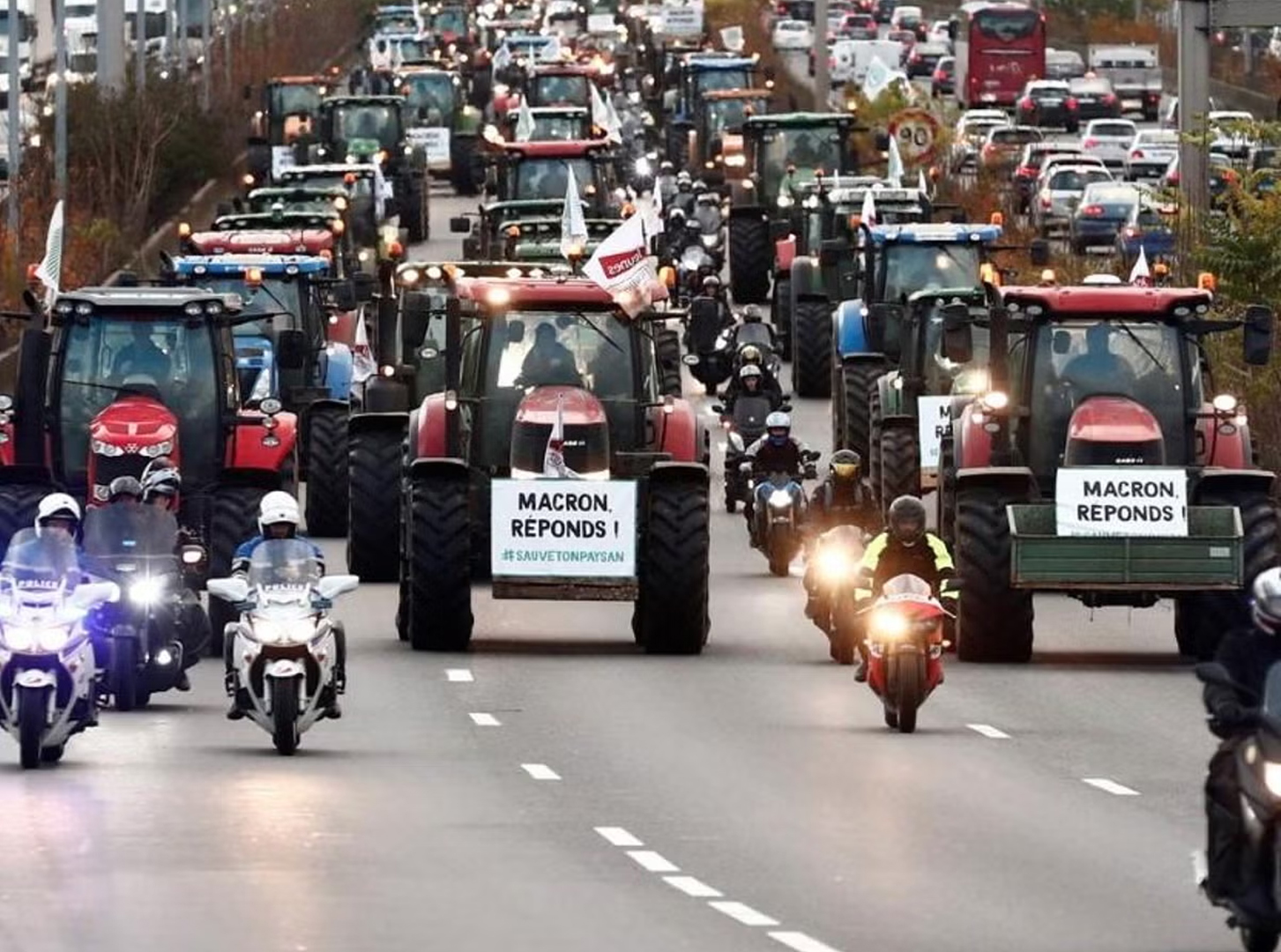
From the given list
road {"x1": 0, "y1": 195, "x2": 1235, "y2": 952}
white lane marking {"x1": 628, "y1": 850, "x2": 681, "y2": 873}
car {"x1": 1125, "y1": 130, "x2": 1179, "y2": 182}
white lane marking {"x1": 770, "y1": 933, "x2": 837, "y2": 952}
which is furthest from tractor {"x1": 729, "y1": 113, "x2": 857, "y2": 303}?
white lane marking {"x1": 770, "y1": 933, "x2": 837, "y2": 952}

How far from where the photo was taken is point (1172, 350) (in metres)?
31.1

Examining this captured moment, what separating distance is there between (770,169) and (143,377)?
3281 centimetres

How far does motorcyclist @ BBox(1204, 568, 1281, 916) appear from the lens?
16.8 metres

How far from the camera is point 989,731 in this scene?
87.1 ft

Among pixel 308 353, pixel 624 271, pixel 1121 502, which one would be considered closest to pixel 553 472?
pixel 624 271

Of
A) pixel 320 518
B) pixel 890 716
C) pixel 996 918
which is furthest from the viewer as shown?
pixel 320 518

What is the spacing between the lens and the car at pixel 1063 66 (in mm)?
130875

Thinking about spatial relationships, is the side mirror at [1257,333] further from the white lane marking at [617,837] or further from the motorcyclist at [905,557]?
the white lane marking at [617,837]

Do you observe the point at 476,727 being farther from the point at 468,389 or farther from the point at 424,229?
the point at 424,229

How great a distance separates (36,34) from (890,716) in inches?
3189

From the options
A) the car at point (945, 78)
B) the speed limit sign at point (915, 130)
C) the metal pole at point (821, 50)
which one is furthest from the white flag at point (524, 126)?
the car at point (945, 78)

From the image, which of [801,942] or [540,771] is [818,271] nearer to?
[540,771]

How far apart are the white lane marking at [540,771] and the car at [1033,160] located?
55283mm

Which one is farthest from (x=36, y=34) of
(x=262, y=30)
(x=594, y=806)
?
(x=594, y=806)
